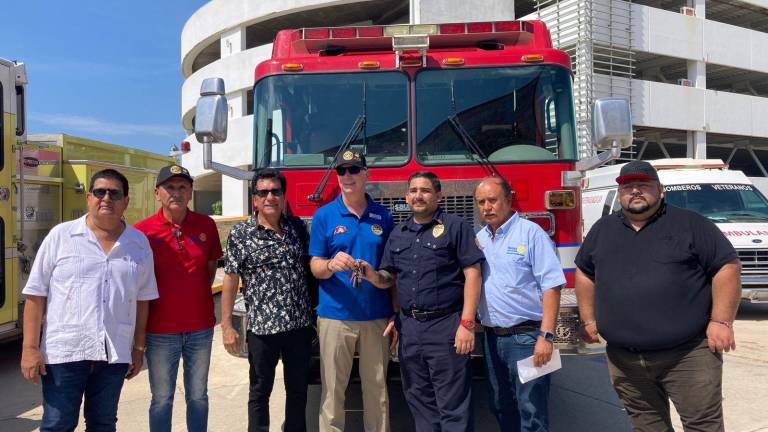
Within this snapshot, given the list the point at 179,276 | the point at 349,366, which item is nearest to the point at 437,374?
the point at 349,366

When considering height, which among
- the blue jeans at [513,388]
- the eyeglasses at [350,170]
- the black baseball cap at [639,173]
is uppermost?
the eyeglasses at [350,170]

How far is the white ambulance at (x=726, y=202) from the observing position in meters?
8.41

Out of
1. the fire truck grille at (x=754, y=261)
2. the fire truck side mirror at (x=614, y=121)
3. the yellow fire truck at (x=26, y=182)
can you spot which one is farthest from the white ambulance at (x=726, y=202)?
the yellow fire truck at (x=26, y=182)

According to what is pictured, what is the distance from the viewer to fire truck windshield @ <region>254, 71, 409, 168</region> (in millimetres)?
4301

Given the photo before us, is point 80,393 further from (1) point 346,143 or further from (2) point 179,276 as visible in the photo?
(1) point 346,143

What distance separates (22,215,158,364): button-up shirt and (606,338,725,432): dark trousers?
255 cm

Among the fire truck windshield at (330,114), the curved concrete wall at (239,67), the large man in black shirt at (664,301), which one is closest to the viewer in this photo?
the large man in black shirt at (664,301)

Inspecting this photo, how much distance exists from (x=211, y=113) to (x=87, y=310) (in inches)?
69.9

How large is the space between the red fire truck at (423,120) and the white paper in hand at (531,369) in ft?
4.16

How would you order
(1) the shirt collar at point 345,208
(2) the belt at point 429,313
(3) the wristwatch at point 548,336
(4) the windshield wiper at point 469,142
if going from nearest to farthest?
1. (3) the wristwatch at point 548,336
2. (2) the belt at point 429,313
3. (1) the shirt collar at point 345,208
4. (4) the windshield wiper at point 469,142

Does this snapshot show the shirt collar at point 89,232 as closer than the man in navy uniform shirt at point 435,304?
Yes

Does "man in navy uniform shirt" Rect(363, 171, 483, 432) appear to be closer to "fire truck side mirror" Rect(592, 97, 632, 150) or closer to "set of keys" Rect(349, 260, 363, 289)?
"set of keys" Rect(349, 260, 363, 289)

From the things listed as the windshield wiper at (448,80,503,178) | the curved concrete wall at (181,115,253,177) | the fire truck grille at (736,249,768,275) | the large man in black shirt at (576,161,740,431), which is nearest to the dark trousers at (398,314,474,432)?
the large man in black shirt at (576,161,740,431)

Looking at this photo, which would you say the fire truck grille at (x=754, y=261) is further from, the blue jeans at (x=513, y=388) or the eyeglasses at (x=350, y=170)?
the eyeglasses at (x=350, y=170)
